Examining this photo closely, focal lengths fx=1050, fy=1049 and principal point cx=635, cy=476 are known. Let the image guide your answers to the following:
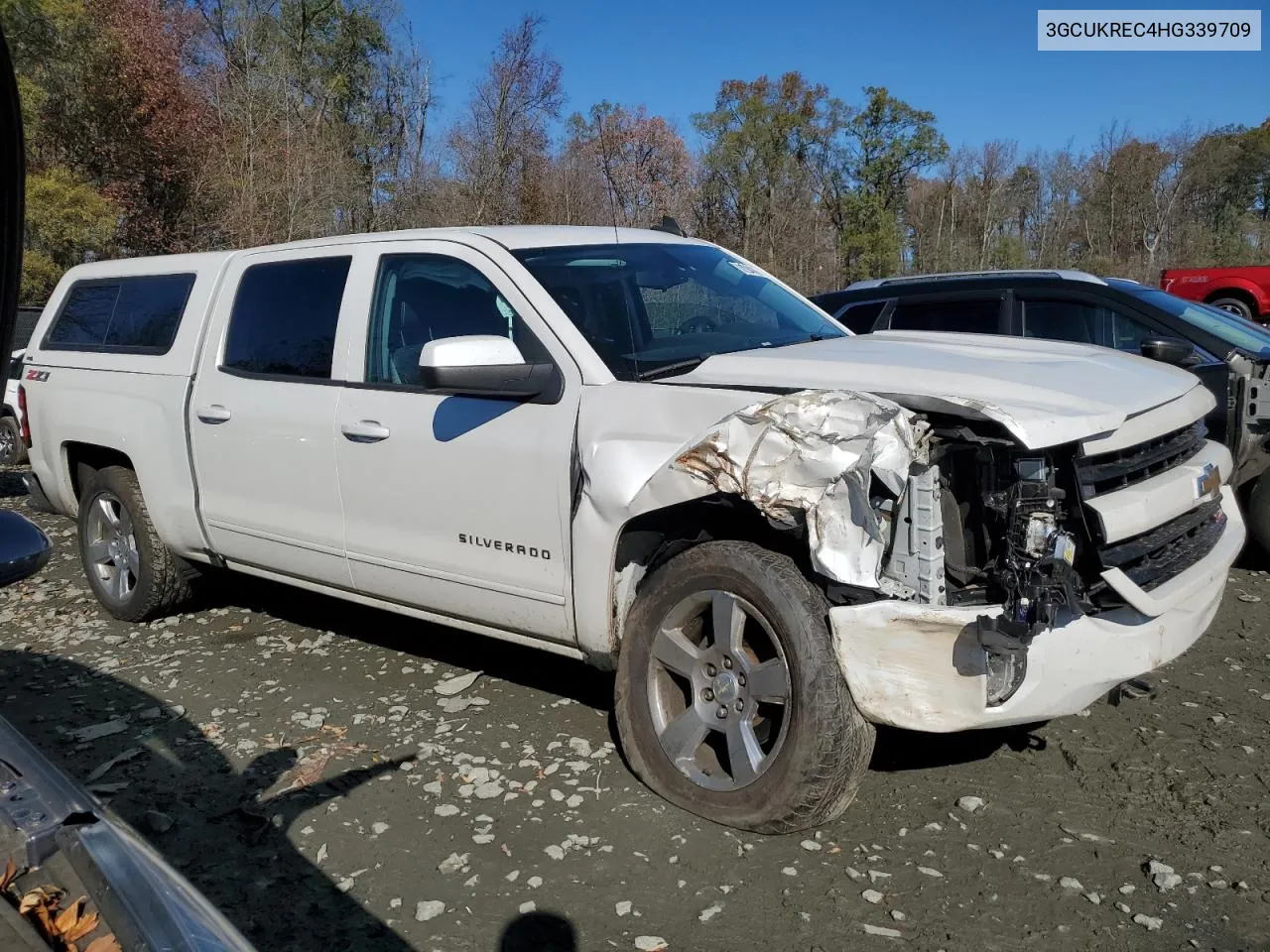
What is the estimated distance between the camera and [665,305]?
4.22 meters

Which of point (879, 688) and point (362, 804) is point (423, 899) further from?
point (879, 688)

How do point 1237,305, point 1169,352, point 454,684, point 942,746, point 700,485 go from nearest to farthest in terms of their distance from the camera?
point 700,485
point 942,746
point 454,684
point 1169,352
point 1237,305

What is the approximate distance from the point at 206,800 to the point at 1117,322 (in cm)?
582

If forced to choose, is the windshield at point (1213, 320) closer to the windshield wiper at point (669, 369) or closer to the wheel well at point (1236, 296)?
the windshield wiper at point (669, 369)

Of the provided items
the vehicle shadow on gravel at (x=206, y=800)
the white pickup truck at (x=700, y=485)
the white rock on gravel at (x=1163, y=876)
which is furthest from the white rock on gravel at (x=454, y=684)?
the white rock on gravel at (x=1163, y=876)

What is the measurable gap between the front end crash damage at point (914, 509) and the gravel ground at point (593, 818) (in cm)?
64

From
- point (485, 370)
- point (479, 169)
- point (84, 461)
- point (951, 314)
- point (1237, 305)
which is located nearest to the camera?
point (485, 370)

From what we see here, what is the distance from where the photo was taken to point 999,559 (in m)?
2.91

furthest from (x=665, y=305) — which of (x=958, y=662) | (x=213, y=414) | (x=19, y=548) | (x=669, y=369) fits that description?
(x=19, y=548)

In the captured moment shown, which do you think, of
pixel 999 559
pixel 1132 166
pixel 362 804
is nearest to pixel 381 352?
pixel 362 804

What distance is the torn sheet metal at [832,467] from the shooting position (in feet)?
9.32

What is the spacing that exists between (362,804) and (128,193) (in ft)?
83.6

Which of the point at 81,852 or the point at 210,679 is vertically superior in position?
the point at 81,852

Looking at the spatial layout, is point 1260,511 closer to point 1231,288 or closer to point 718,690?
point 718,690
